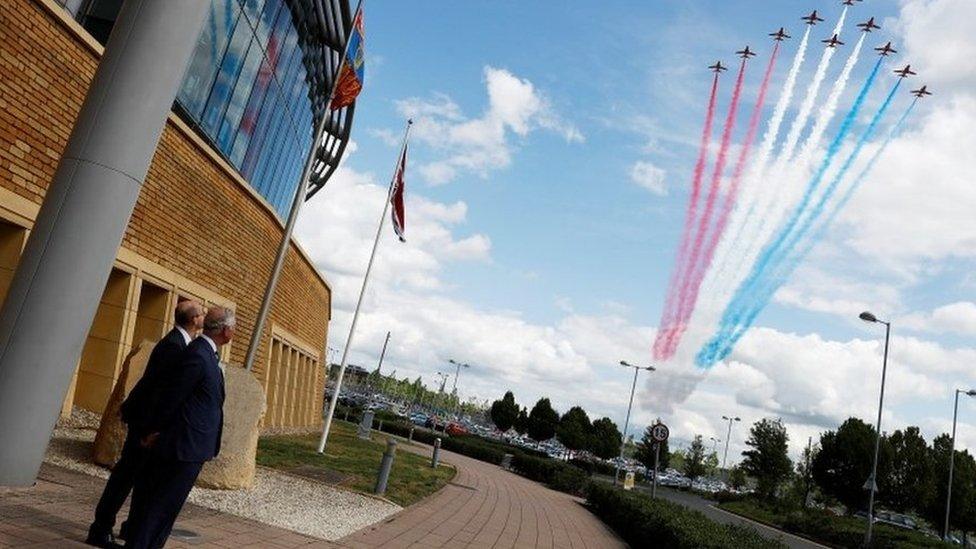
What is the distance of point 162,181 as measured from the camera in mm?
13164

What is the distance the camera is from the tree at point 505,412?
87.7m

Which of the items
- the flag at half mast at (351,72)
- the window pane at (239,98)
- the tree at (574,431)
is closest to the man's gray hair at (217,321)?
the flag at half mast at (351,72)

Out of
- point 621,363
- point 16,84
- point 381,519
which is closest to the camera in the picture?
point 16,84

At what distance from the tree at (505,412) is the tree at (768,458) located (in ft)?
111

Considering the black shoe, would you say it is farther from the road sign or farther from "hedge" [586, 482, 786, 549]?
the road sign

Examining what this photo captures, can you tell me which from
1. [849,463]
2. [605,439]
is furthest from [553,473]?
[605,439]

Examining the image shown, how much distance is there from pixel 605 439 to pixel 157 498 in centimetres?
7395

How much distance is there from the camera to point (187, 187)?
14.2m

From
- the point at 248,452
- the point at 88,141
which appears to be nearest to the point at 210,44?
the point at 248,452

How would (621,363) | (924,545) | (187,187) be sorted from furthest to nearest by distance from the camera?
(621,363) < (924,545) < (187,187)

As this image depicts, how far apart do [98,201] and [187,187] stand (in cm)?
873

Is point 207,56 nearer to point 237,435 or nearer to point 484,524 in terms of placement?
point 237,435

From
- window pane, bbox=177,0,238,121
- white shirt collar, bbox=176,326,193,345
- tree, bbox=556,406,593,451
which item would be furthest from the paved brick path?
tree, bbox=556,406,593,451

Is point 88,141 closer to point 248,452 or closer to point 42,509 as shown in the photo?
point 42,509
